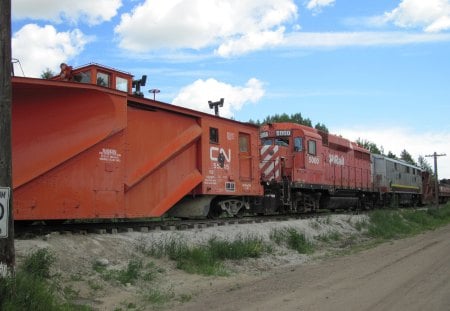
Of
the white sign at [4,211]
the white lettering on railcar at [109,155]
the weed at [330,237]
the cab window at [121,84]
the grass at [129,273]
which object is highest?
the cab window at [121,84]

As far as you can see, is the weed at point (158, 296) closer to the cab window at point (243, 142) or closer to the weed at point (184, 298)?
the weed at point (184, 298)

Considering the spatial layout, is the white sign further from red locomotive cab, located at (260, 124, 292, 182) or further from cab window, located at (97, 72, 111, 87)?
red locomotive cab, located at (260, 124, 292, 182)

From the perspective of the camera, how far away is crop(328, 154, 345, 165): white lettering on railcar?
2346cm

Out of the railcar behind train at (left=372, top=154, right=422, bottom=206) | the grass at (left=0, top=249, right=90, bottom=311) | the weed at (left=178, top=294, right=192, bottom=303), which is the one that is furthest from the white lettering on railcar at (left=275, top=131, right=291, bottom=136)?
the grass at (left=0, top=249, right=90, bottom=311)

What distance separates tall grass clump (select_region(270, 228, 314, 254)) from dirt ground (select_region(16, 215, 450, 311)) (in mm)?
1190

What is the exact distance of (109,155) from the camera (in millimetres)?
10898

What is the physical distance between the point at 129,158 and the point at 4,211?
18.4 ft

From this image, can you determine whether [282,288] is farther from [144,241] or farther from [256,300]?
[144,241]

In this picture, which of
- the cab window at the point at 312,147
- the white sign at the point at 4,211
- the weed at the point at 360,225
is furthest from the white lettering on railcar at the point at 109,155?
the weed at the point at 360,225

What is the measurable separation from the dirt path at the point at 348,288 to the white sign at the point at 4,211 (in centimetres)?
298

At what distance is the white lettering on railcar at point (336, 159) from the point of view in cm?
2346

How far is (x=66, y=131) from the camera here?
33.2 feet

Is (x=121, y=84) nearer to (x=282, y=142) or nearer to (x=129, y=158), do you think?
(x=129, y=158)

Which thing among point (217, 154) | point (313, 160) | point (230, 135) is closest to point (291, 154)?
point (313, 160)
